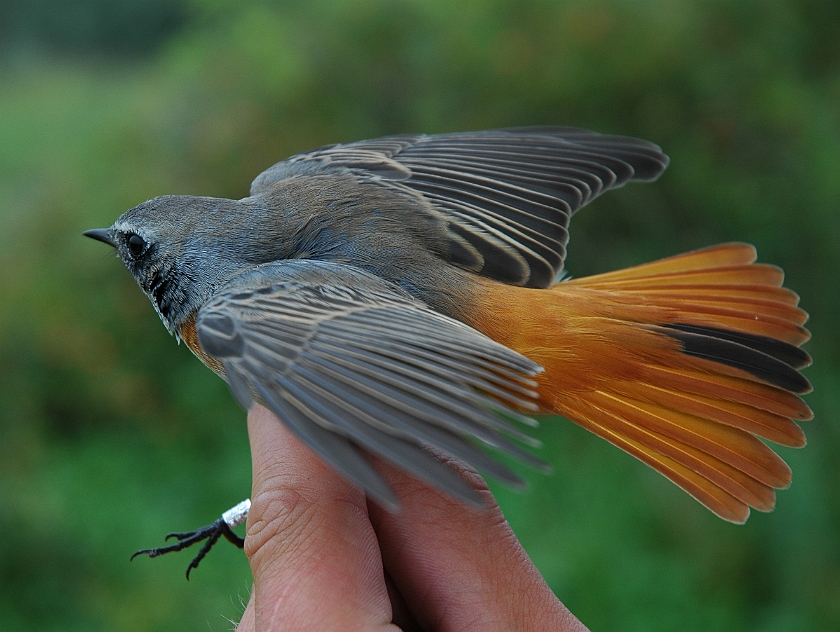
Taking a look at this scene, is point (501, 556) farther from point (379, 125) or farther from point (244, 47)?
point (244, 47)

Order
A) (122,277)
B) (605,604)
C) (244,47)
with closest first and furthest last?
1. (605,604)
2. (122,277)
3. (244,47)

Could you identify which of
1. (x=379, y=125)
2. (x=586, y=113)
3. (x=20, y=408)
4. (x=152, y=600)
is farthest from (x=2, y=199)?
(x=586, y=113)

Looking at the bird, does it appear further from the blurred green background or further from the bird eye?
the blurred green background

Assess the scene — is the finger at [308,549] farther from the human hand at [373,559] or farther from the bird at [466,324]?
the bird at [466,324]

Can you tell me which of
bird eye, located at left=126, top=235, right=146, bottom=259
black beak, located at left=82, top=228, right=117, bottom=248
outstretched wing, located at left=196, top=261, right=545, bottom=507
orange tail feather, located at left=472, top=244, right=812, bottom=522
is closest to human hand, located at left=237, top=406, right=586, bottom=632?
outstretched wing, located at left=196, top=261, right=545, bottom=507

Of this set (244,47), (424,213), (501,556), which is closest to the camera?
(501,556)

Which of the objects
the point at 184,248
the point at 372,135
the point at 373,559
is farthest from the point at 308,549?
the point at 372,135
